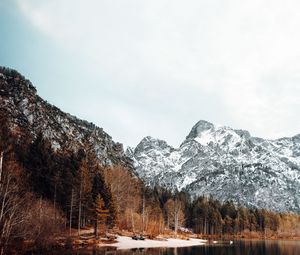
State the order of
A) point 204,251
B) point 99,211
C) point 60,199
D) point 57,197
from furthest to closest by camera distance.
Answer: point 60,199 < point 57,197 < point 99,211 < point 204,251

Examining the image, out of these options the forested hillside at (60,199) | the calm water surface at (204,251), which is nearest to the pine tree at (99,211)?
the forested hillside at (60,199)

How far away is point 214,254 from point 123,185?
1858 inches

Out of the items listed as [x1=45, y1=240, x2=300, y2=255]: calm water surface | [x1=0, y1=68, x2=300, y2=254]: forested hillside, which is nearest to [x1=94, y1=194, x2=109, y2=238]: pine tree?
[x1=0, y1=68, x2=300, y2=254]: forested hillside

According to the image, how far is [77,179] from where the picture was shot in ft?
254

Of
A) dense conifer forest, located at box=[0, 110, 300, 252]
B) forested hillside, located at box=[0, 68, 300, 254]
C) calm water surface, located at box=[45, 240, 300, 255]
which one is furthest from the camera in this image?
calm water surface, located at box=[45, 240, 300, 255]

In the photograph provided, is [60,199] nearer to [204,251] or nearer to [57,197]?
[57,197]

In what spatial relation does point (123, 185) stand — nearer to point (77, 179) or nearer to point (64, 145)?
point (77, 179)

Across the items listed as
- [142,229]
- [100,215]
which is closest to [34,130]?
[142,229]

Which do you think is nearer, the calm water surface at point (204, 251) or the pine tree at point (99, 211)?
the calm water surface at point (204, 251)

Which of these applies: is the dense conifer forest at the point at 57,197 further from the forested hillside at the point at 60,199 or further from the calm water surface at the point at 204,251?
the calm water surface at the point at 204,251

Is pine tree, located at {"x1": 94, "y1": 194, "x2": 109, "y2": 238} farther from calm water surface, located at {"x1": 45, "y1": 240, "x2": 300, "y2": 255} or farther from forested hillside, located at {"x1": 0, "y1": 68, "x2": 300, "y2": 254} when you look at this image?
calm water surface, located at {"x1": 45, "y1": 240, "x2": 300, "y2": 255}

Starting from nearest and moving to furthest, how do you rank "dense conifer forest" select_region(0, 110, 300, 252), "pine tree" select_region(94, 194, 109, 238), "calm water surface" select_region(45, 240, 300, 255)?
"dense conifer forest" select_region(0, 110, 300, 252) < "calm water surface" select_region(45, 240, 300, 255) < "pine tree" select_region(94, 194, 109, 238)

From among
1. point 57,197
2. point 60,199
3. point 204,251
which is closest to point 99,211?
point 60,199

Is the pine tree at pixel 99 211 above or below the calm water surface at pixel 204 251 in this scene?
above
